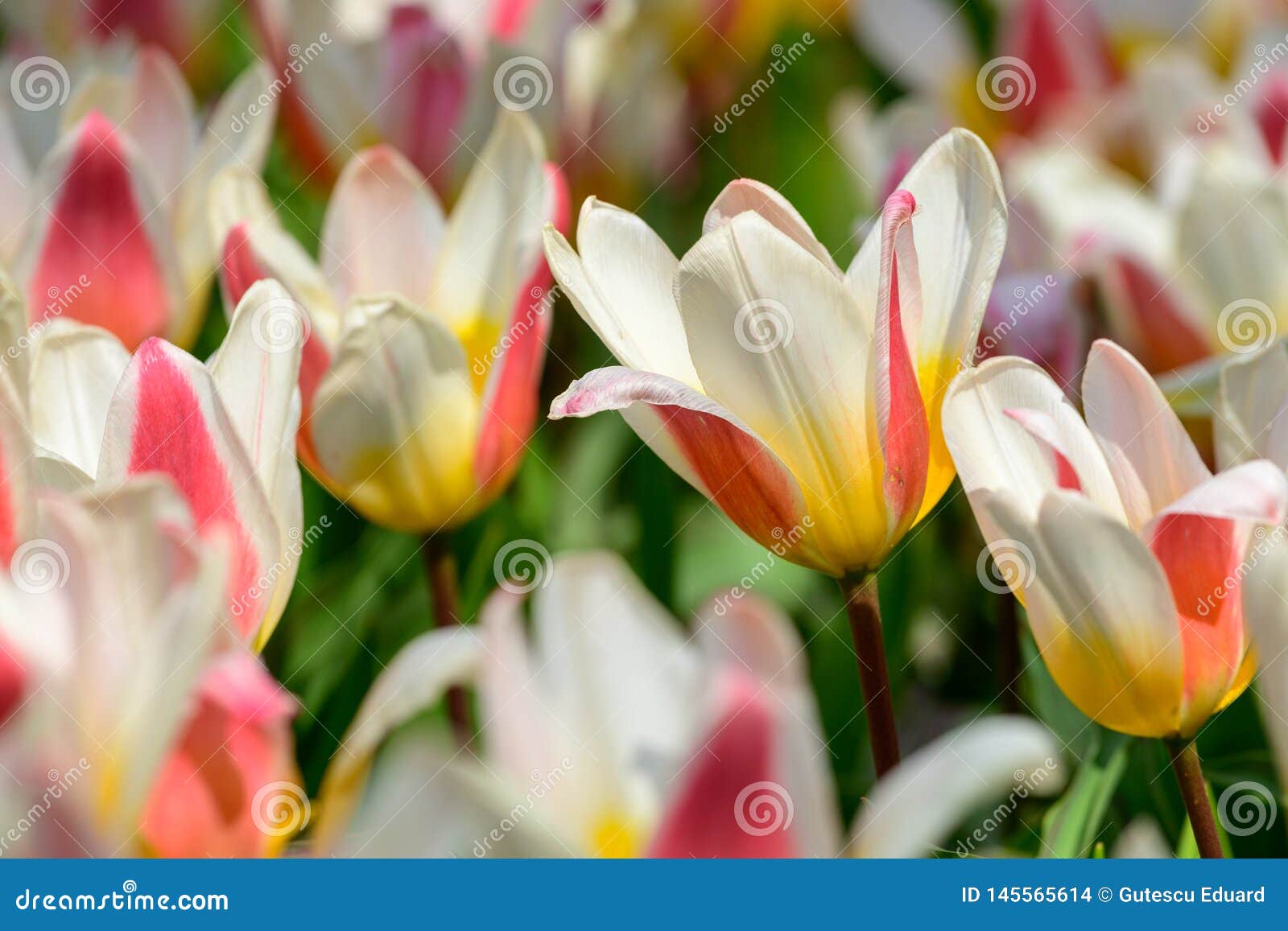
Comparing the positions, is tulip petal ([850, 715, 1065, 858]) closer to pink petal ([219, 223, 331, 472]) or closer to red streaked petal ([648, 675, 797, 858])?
red streaked petal ([648, 675, 797, 858])

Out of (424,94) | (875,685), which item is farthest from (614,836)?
(424,94)

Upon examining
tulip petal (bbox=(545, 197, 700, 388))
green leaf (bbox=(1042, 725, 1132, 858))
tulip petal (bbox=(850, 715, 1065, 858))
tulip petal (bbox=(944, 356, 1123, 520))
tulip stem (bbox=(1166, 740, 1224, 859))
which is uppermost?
tulip petal (bbox=(545, 197, 700, 388))

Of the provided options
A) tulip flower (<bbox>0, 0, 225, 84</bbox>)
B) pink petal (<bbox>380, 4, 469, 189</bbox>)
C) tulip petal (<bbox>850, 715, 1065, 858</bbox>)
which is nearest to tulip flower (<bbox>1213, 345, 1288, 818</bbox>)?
tulip petal (<bbox>850, 715, 1065, 858</bbox>)

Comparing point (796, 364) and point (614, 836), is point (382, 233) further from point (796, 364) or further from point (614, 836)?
point (614, 836)

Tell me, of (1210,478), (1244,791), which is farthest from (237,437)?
(1244,791)

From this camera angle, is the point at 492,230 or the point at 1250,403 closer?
the point at 1250,403

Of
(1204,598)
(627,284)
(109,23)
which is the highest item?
(109,23)
